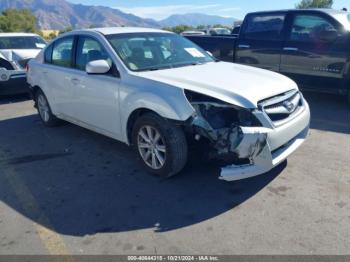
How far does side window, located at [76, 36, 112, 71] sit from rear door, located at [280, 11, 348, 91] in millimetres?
A: 4216

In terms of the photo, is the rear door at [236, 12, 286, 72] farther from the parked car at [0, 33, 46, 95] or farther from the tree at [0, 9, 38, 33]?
the tree at [0, 9, 38, 33]

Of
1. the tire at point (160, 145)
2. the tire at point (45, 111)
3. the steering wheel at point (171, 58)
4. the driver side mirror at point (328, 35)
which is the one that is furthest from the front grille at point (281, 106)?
the tire at point (45, 111)

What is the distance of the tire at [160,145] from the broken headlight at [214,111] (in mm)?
338

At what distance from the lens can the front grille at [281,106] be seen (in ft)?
12.4

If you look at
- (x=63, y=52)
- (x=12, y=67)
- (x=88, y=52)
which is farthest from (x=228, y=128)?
(x=12, y=67)

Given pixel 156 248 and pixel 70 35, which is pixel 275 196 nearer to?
pixel 156 248

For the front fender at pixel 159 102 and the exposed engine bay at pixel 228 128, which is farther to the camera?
the front fender at pixel 159 102

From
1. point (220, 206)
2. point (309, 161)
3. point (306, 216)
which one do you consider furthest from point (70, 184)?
point (309, 161)

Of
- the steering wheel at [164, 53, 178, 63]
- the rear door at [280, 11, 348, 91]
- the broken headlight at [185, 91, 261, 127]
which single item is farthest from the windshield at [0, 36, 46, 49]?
the broken headlight at [185, 91, 261, 127]

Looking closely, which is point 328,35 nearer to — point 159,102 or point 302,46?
point 302,46

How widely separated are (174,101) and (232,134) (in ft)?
2.33

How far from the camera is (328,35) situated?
6926mm

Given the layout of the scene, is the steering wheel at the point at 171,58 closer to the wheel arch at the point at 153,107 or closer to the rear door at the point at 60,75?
the wheel arch at the point at 153,107

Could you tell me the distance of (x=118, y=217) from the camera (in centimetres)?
356
